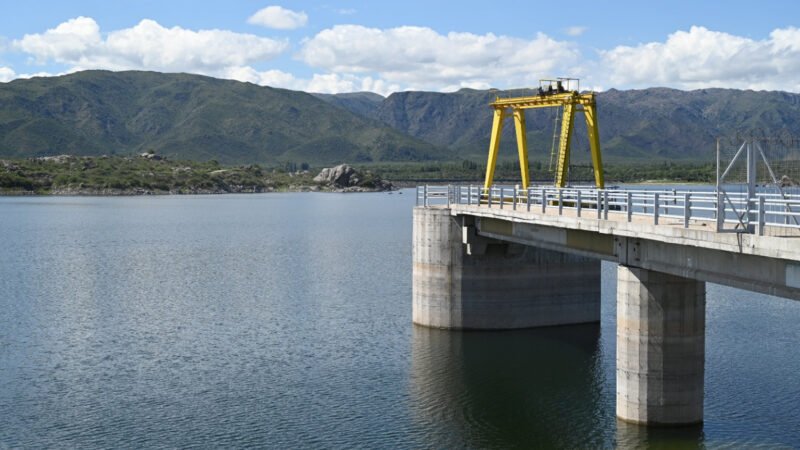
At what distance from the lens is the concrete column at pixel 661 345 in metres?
28.8

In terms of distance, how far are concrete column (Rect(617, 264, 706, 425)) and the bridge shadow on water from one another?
0.77 m

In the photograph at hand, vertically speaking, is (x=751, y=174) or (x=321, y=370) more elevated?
(x=751, y=174)

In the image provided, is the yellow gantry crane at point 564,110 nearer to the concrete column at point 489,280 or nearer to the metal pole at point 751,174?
the concrete column at point 489,280

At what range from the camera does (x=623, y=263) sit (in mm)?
29859

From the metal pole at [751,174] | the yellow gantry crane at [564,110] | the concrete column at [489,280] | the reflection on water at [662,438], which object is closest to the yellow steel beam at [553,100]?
the yellow gantry crane at [564,110]

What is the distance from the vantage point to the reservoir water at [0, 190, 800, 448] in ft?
104

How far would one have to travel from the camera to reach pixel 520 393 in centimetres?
3744

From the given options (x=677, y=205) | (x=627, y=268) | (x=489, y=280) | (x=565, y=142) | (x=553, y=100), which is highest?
(x=553, y=100)

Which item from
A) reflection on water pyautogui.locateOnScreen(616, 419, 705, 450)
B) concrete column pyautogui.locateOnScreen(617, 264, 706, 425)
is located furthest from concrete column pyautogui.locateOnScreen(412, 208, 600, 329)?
reflection on water pyautogui.locateOnScreen(616, 419, 705, 450)

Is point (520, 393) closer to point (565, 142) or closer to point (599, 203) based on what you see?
point (599, 203)

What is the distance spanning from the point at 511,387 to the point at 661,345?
35.1 ft

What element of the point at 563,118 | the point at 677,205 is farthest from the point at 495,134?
the point at 677,205

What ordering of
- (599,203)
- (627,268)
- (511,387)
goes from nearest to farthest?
(627,268) → (599,203) → (511,387)

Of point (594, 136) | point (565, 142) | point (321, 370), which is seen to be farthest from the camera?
point (565, 142)
